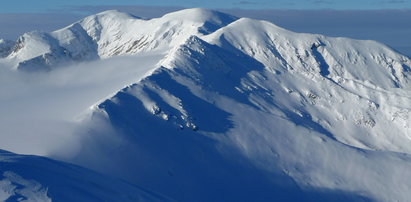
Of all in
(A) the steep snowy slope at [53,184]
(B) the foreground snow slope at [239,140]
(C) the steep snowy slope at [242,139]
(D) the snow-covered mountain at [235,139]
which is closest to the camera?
(A) the steep snowy slope at [53,184]

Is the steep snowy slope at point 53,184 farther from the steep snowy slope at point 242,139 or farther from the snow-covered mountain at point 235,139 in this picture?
the steep snowy slope at point 242,139

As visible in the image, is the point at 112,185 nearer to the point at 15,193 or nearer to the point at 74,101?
the point at 15,193

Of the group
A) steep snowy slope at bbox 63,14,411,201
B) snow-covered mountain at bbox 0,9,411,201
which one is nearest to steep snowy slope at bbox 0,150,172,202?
snow-covered mountain at bbox 0,9,411,201

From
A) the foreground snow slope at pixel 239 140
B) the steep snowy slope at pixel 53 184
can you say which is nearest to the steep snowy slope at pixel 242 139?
the foreground snow slope at pixel 239 140

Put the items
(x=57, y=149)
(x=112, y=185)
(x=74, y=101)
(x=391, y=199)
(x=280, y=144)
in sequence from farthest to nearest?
(x=74, y=101) < (x=280, y=144) < (x=391, y=199) < (x=57, y=149) < (x=112, y=185)

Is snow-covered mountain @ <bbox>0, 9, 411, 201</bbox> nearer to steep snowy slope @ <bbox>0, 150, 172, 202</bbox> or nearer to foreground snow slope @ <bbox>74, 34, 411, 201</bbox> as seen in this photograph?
foreground snow slope @ <bbox>74, 34, 411, 201</bbox>

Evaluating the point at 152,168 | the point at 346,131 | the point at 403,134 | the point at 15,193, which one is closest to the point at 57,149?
the point at 152,168

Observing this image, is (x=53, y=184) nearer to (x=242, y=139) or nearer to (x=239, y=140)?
(x=239, y=140)
